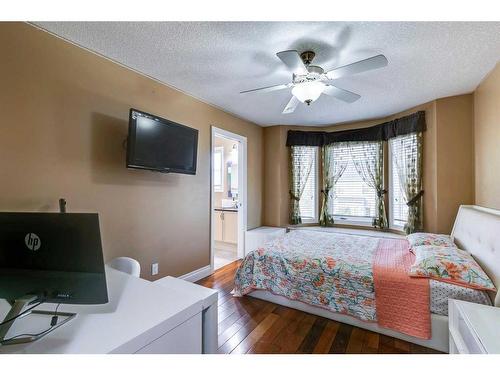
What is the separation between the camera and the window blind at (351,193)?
4.12 m

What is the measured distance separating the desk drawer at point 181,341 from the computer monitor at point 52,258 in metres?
0.23

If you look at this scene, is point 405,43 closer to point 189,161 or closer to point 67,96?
point 189,161

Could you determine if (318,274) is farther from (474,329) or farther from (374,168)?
(374,168)

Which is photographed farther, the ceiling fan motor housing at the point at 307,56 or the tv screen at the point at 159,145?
the tv screen at the point at 159,145

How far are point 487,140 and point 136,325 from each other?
11.4 ft

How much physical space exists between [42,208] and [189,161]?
136cm

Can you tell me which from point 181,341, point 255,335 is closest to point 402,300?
point 255,335

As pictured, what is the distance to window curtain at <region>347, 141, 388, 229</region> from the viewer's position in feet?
12.8

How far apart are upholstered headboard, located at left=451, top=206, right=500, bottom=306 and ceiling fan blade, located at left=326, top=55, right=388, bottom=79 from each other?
1.46 m

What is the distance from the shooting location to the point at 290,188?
4.49 metres

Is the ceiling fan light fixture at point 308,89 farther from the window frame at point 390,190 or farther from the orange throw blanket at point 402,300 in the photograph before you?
the window frame at point 390,190

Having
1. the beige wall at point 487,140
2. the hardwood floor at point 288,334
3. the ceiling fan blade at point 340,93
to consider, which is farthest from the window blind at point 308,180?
the hardwood floor at point 288,334

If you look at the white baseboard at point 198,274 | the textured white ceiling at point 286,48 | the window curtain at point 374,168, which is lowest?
the white baseboard at point 198,274
